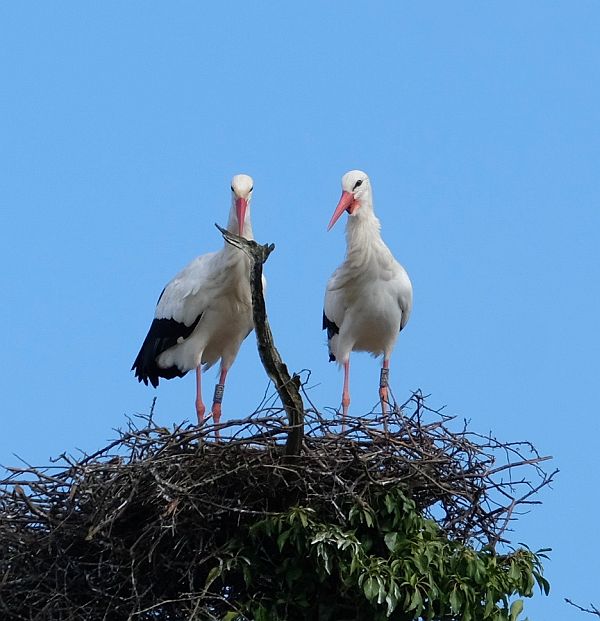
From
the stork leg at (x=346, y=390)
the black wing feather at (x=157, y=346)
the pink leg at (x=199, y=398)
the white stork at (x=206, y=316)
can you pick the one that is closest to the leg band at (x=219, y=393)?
the white stork at (x=206, y=316)

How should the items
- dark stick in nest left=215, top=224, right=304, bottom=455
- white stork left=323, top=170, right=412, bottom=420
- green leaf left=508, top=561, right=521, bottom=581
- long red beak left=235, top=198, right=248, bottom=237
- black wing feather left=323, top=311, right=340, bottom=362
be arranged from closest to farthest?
dark stick in nest left=215, top=224, right=304, bottom=455
green leaf left=508, top=561, right=521, bottom=581
long red beak left=235, top=198, right=248, bottom=237
white stork left=323, top=170, right=412, bottom=420
black wing feather left=323, top=311, right=340, bottom=362

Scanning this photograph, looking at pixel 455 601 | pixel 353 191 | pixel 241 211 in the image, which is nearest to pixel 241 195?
pixel 241 211

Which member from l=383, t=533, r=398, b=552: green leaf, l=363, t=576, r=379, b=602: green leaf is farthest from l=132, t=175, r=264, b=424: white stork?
l=363, t=576, r=379, b=602: green leaf

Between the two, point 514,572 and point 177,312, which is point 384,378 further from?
point 514,572

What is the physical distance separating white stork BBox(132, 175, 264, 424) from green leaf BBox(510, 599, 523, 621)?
10.4 ft

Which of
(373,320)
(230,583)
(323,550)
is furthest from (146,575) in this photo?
(373,320)

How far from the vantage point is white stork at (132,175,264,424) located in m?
11.8

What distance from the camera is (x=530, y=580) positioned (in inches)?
381

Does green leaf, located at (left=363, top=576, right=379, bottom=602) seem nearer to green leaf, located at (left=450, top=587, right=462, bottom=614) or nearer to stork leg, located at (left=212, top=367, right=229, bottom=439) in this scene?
green leaf, located at (left=450, top=587, right=462, bottom=614)

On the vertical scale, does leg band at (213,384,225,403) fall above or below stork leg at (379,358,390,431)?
below

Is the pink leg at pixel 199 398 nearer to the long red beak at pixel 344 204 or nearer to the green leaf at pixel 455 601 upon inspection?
the long red beak at pixel 344 204

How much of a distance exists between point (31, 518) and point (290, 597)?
62.6 inches

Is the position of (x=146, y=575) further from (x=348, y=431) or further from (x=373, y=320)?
(x=373, y=320)

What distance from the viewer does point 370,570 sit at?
9305 mm
